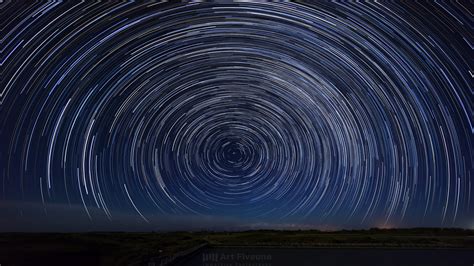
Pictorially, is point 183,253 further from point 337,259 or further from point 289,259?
A: point 337,259

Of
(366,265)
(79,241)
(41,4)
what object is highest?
(41,4)

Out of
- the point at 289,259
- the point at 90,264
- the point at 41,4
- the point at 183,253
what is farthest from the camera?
the point at 90,264

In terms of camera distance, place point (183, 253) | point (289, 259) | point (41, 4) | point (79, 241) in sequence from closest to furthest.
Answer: point (41, 4) → point (183, 253) → point (289, 259) → point (79, 241)

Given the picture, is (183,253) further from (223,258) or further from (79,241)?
(79,241)

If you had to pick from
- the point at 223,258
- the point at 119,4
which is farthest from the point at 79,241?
the point at 119,4

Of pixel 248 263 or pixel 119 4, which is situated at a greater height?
pixel 119 4

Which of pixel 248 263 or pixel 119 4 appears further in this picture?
pixel 248 263

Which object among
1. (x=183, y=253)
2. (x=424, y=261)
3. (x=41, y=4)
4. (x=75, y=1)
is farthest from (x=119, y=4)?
(x=424, y=261)

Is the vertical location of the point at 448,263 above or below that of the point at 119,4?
below

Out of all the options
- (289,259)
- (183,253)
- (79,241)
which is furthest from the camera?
(79,241)
